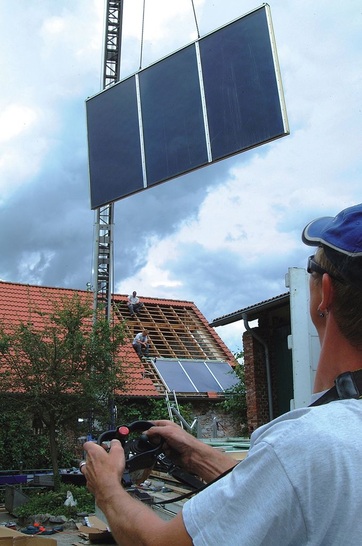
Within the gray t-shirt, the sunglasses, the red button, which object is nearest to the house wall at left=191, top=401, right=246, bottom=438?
the red button

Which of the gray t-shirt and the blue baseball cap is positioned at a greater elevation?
the blue baseball cap

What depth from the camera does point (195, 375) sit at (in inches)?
859

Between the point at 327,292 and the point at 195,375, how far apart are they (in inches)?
817

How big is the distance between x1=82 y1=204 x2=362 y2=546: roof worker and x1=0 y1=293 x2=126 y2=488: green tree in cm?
1546

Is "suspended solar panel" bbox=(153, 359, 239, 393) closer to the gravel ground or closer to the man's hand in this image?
the gravel ground

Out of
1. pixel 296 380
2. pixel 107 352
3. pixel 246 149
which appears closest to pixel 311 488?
pixel 296 380

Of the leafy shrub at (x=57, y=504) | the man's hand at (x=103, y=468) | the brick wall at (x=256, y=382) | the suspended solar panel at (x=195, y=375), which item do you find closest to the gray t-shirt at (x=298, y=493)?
the man's hand at (x=103, y=468)

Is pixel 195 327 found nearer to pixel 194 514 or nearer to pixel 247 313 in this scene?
pixel 247 313

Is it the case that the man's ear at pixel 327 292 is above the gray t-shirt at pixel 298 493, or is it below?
above

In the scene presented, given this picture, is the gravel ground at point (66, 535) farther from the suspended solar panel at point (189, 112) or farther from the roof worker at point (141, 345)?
the roof worker at point (141, 345)

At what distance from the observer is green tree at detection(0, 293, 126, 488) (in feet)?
54.0

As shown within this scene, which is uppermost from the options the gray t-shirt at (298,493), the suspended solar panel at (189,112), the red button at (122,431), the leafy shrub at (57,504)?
the suspended solar panel at (189,112)

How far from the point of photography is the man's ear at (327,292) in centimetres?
139

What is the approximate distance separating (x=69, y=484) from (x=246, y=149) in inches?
414
